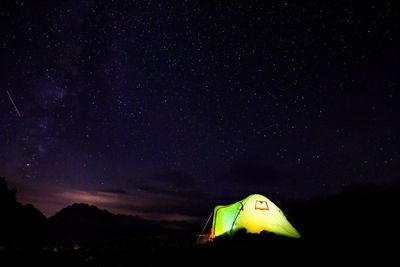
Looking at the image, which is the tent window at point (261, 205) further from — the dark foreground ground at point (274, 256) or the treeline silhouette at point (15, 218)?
the treeline silhouette at point (15, 218)

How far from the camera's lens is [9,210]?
2945 inches

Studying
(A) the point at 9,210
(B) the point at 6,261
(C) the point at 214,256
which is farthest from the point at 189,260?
(A) the point at 9,210

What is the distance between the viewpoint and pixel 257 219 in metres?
15.1

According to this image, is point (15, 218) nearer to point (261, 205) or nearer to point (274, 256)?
point (261, 205)

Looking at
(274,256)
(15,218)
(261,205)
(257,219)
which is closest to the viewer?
(274,256)

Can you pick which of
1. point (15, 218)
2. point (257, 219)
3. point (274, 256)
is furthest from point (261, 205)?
point (15, 218)

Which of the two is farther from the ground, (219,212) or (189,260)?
(219,212)

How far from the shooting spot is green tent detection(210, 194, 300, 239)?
1493cm

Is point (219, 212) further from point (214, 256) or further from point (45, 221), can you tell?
point (45, 221)

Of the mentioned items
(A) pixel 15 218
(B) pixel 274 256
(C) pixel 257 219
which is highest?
(A) pixel 15 218

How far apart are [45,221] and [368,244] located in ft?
350

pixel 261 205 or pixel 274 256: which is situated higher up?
pixel 261 205

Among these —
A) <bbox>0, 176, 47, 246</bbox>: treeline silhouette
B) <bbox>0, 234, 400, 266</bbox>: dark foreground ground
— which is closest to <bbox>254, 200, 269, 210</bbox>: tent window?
<bbox>0, 234, 400, 266</bbox>: dark foreground ground

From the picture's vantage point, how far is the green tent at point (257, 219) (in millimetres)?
14930
